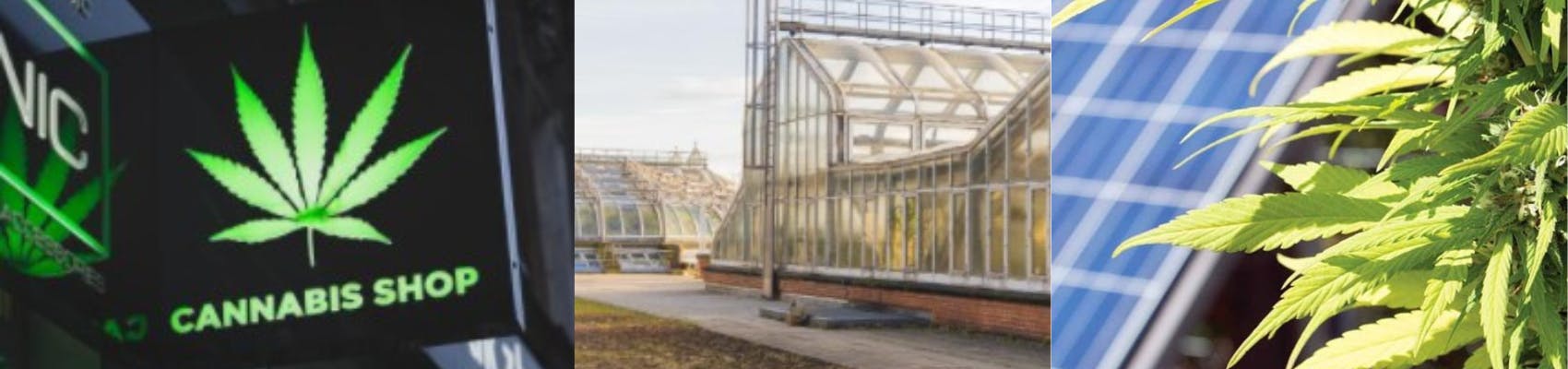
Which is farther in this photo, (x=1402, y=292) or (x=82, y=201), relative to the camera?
(x=82, y=201)

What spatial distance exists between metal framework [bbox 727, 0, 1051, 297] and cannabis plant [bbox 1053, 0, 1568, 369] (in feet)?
32.1


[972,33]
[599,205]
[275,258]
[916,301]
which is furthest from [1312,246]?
[599,205]

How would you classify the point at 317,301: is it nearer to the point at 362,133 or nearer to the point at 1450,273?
the point at 362,133

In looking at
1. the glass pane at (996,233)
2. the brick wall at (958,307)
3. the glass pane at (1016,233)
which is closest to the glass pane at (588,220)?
the brick wall at (958,307)

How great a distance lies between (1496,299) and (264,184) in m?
2.72

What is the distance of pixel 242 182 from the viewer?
3.09 meters

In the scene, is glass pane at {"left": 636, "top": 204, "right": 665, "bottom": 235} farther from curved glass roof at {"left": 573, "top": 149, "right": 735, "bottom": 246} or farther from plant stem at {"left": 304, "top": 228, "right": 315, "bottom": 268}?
plant stem at {"left": 304, "top": 228, "right": 315, "bottom": 268}

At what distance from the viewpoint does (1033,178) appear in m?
10.9

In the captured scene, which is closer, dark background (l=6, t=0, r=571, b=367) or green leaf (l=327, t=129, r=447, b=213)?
dark background (l=6, t=0, r=571, b=367)

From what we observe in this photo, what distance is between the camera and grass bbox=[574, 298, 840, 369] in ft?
35.2

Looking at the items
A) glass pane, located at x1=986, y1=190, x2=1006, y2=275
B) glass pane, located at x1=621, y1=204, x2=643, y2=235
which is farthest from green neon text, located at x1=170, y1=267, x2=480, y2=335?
glass pane, located at x1=621, y1=204, x2=643, y2=235

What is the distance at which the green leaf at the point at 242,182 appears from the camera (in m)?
3.08

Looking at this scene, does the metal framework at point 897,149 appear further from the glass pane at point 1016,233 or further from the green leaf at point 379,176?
the green leaf at point 379,176

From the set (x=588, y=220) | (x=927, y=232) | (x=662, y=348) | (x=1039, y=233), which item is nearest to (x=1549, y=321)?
(x=1039, y=233)
